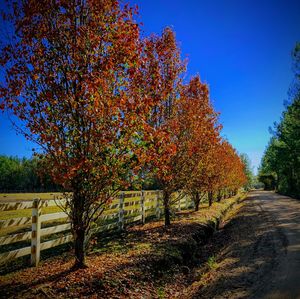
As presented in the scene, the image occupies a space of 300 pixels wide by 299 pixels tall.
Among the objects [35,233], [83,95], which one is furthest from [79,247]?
[83,95]

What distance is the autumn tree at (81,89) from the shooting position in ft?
19.0

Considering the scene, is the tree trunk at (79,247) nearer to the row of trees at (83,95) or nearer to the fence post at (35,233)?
the row of trees at (83,95)

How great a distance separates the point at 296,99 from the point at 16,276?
30.8m

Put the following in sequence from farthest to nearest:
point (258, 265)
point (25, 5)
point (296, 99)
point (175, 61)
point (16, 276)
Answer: point (296, 99) → point (175, 61) → point (258, 265) → point (16, 276) → point (25, 5)

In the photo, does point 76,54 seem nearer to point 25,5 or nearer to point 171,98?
point 25,5

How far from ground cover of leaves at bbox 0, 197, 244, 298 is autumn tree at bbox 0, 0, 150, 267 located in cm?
162

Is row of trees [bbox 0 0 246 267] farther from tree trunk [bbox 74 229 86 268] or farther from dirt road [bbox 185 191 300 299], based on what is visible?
dirt road [bbox 185 191 300 299]

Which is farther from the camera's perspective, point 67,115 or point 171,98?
point 171,98

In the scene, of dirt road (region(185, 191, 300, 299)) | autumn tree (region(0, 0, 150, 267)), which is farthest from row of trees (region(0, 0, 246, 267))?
dirt road (region(185, 191, 300, 299))

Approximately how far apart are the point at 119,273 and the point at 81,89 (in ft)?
14.4

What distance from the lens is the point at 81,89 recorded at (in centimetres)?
591

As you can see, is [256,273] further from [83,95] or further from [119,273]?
[83,95]

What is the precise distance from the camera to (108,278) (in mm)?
6066

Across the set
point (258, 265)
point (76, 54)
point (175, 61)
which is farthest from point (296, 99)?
point (76, 54)
